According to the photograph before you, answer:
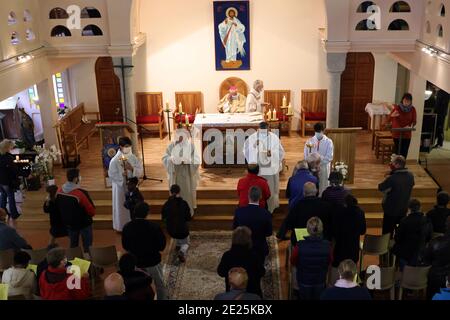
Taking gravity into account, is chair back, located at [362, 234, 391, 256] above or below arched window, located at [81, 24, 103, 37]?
below

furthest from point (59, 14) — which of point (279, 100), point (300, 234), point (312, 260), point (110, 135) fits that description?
point (312, 260)

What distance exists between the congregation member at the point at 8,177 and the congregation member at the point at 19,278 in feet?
14.3

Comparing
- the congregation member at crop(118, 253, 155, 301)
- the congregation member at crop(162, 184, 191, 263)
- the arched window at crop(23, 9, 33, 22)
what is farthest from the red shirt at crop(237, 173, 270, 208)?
Answer: the arched window at crop(23, 9, 33, 22)

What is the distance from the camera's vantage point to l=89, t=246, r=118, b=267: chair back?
25.6 ft

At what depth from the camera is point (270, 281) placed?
8.66 m

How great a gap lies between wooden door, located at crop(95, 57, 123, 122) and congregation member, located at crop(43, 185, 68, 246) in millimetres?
7344

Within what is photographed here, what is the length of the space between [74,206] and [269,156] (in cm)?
382

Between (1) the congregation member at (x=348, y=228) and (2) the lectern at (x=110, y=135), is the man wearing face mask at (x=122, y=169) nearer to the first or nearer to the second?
(2) the lectern at (x=110, y=135)

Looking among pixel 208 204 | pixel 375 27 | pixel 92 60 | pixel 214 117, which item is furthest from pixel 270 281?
pixel 92 60

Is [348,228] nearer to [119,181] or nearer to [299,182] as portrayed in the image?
[299,182]

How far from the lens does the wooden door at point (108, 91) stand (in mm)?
15445

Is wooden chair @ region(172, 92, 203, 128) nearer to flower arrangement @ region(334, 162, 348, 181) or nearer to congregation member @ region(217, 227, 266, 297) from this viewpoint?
flower arrangement @ region(334, 162, 348, 181)
